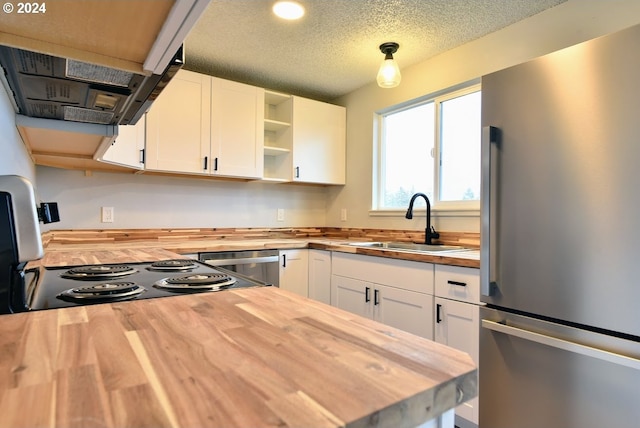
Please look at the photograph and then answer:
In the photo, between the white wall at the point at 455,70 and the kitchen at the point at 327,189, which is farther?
the kitchen at the point at 327,189

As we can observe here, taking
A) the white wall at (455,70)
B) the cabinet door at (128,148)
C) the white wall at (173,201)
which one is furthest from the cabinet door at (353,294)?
the cabinet door at (128,148)

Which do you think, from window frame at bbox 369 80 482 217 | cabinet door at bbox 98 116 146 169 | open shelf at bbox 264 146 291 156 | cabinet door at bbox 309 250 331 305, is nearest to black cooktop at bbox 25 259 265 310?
cabinet door at bbox 98 116 146 169

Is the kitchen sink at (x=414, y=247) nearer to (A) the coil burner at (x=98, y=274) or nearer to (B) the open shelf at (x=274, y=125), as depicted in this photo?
(B) the open shelf at (x=274, y=125)

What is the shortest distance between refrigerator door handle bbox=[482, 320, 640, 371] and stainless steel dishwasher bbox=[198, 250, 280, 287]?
141 cm

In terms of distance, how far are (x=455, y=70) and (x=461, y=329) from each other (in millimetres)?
1734

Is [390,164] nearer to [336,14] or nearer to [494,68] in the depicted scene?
[494,68]

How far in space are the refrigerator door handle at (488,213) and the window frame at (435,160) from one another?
83 cm

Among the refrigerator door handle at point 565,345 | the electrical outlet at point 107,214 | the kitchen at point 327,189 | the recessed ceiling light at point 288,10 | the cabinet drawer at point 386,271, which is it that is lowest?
the refrigerator door handle at point 565,345

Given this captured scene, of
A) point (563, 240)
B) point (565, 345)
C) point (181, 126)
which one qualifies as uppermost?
point (181, 126)

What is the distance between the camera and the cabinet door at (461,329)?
1661 mm

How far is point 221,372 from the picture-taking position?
441 millimetres

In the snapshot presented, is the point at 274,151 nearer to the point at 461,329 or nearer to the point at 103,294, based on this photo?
the point at 461,329

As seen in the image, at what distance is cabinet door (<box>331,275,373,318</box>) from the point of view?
2.26 m

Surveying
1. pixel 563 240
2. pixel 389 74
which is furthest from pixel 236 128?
pixel 563 240
